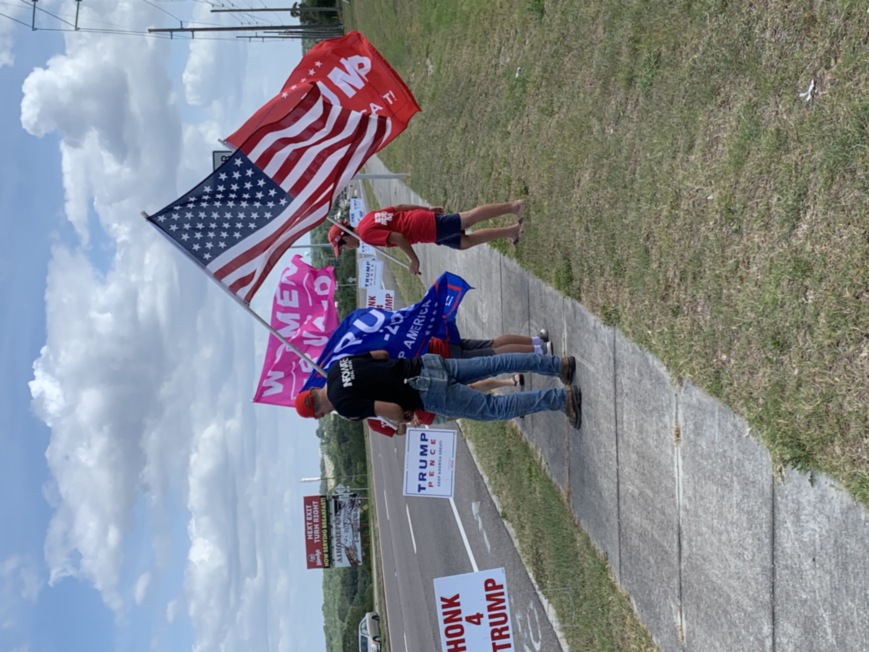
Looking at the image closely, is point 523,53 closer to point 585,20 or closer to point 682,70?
point 585,20

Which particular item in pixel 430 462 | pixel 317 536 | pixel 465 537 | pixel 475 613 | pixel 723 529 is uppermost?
pixel 723 529

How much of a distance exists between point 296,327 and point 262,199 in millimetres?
2595

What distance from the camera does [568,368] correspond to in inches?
254

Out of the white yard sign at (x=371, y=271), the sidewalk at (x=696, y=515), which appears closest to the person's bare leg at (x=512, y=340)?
the sidewalk at (x=696, y=515)

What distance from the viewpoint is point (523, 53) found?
855cm

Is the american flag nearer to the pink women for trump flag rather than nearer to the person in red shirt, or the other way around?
the person in red shirt

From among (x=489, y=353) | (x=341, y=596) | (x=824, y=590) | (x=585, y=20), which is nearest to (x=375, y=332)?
(x=489, y=353)

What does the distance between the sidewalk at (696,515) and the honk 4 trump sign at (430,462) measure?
1248 millimetres

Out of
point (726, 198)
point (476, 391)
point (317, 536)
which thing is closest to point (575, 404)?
point (476, 391)

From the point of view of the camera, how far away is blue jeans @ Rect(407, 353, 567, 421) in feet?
19.7

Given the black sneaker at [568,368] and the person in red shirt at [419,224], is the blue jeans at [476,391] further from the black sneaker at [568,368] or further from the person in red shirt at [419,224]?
the person in red shirt at [419,224]

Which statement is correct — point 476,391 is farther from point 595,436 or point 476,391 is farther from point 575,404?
point 595,436

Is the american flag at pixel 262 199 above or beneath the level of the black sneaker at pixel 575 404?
above

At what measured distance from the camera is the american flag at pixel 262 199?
5.84m
